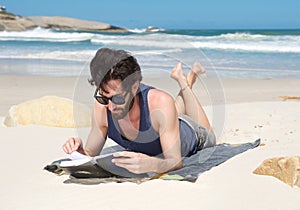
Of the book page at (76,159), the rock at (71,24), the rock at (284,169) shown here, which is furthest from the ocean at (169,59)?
the rock at (71,24)

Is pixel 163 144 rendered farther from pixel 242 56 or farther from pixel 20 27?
pixel 20 27

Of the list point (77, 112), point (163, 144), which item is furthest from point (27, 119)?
point (163, 144)

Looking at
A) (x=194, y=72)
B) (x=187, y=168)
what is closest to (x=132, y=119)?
(x=187, y=168)

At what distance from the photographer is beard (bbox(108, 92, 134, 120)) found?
3.75 metres

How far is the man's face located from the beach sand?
0.45 metres

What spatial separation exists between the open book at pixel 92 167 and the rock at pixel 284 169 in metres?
0.90

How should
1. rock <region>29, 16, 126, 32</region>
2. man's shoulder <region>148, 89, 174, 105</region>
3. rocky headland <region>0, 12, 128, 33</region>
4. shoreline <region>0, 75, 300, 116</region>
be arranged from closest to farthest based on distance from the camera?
1. man's shoulder <region>148, 89, 174, 105</region>
2. shoreline <region>0, 75, 300, 116</region>
3. rocky headland <region>0, 12, 128, 33</region>
4. rock <region>29, 16, 126, 32</region>

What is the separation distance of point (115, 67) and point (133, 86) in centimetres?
22

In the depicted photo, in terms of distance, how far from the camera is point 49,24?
160ft

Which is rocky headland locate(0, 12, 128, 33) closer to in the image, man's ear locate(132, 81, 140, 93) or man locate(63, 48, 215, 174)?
man locate(63, 48, 215, 174)

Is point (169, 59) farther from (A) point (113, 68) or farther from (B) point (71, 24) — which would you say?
(B) point (71, 24)

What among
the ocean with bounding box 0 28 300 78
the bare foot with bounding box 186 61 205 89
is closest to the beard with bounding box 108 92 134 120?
the ocean with bounding box 0 28 300 78

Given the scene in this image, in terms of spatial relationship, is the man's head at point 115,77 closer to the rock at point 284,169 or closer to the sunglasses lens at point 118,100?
the sunglasses lens at point 118,100

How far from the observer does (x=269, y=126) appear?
6.22m
